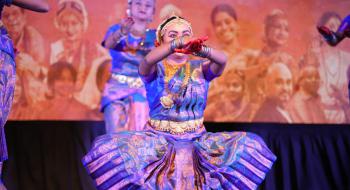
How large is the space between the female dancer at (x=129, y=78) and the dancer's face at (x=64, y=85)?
0.94 meters

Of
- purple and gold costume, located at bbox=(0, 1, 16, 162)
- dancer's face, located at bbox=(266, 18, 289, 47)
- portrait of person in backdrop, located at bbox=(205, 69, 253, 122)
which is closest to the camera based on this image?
purple and gold costume, located at bbox=(0, 1, 16, 162)

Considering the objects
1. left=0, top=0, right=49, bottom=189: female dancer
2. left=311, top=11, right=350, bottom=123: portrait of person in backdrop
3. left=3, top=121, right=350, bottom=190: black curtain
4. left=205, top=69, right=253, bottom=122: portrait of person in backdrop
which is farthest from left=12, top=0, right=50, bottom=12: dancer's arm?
left=311, top=11, right=350, bottom=123: portrait of person in backdrop

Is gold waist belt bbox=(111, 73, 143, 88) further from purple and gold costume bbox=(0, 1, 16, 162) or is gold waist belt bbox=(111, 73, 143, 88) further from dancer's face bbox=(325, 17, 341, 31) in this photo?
dancer's face bbox=(325, 17, 341, 31)

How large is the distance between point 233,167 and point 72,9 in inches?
118

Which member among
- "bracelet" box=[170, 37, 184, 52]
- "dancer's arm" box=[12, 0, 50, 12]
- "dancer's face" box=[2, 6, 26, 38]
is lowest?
"bracelet" box=[170, 37, 184, 52]

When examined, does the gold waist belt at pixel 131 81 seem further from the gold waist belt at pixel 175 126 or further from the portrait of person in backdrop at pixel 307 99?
the portrait of person in backdrop at pixel 307 99

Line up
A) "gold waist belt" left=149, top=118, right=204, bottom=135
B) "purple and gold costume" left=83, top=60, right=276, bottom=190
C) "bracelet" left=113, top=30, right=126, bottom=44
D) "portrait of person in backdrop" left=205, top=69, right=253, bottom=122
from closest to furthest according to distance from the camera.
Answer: "purple and gold costume" left=83, top=60, right=276, bottom=190 < "gold waist belt" left=149, top=118, right=204, bottom=135 < "bracelet" left=113, top=30, right=126, bottom=44 < "portrait of person in backdrop" left=205, top=69, right=253, bottom=122

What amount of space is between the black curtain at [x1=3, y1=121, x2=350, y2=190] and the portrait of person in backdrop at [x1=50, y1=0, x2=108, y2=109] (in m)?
0.61

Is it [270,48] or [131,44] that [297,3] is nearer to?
[270,48]

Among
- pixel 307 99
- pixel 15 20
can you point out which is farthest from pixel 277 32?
pixel 15 20

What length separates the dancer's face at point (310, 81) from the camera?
18.7 feet

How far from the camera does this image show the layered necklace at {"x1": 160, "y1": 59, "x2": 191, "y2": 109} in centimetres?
313

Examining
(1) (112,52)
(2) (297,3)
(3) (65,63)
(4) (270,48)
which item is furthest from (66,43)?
(2) (297,3)

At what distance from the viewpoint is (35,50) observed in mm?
5180
